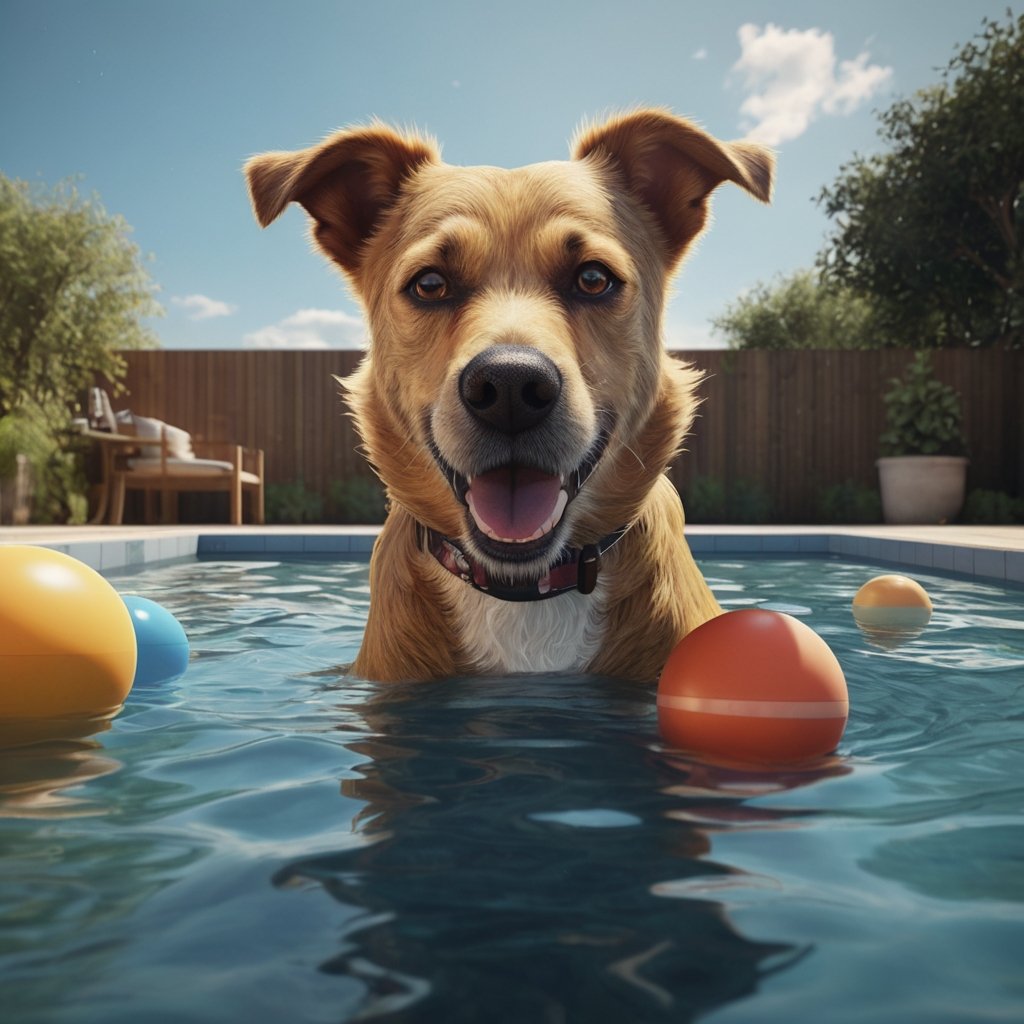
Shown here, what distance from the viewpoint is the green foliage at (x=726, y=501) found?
14484 mm

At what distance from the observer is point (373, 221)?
3457 millimetres

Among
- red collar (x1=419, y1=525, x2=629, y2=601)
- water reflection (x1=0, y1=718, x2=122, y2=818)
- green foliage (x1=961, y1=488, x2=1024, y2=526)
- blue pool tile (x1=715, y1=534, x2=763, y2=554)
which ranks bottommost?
water reflection (x1=0, y1=718, x2=122, y2=818)

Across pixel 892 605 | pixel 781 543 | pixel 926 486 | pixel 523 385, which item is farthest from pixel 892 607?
pixel 926 486

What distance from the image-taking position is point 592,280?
9.65 feet

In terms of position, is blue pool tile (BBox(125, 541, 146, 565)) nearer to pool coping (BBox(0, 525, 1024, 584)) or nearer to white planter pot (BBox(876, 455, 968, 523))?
pool coping (BBox(0, 525, 1024, 584))

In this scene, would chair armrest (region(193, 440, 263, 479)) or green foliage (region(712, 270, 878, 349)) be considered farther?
green foliage (region(712, 270, 878, 349))

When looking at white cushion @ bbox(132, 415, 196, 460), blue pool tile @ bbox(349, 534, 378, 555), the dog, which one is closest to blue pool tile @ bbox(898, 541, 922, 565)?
blue pool tile @ bbox(349, 534, 378, 555)

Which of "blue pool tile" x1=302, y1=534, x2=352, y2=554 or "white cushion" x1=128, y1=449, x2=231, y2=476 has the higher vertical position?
"white cushion" x1=128, y1=449, x2=231, y2=476

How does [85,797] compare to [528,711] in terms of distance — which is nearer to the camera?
[85,797]

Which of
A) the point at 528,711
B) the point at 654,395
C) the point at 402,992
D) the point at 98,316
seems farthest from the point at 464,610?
the point at 98,316

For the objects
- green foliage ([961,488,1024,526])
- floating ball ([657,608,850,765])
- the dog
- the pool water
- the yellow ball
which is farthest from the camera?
green foliage ([961,488,1024,526])

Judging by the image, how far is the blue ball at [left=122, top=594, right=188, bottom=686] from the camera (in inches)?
135

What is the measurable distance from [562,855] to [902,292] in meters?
19.8

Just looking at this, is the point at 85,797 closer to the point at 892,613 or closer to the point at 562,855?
the point at 562,855
